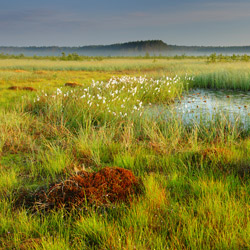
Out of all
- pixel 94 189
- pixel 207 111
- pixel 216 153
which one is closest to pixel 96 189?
pixel 94 189

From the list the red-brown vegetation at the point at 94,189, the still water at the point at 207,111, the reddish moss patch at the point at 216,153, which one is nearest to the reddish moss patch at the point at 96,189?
the red-brown vegetation at the point at 94,189

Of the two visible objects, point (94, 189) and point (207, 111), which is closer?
point (94, 189)


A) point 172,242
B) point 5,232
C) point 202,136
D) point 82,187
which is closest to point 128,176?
point 82,187

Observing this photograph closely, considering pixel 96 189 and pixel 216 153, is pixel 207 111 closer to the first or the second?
pixel 216 153

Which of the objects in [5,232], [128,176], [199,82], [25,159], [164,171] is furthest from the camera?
[199,82]

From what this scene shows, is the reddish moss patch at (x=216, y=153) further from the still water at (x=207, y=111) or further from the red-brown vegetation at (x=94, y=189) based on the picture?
the red-brown vegetation at (x=94, y=189)

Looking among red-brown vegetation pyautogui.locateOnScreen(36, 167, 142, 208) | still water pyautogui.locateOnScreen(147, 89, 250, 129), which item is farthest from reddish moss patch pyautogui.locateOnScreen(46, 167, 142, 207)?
still water pyautogui.locateOnScreen(147, 89, 250, 129)

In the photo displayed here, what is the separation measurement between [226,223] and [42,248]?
67.4 inches

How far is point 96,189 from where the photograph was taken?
341cm

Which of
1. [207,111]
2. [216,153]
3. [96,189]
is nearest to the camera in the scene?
[96,189]

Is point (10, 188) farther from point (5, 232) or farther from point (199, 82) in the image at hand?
point (199, 82)

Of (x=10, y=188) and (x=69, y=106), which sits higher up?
(x=69, y=106)

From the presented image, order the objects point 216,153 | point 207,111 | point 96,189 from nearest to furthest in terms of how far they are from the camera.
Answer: point 96,189 → point 216,153 → point 207,111

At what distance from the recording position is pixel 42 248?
2.42 m
